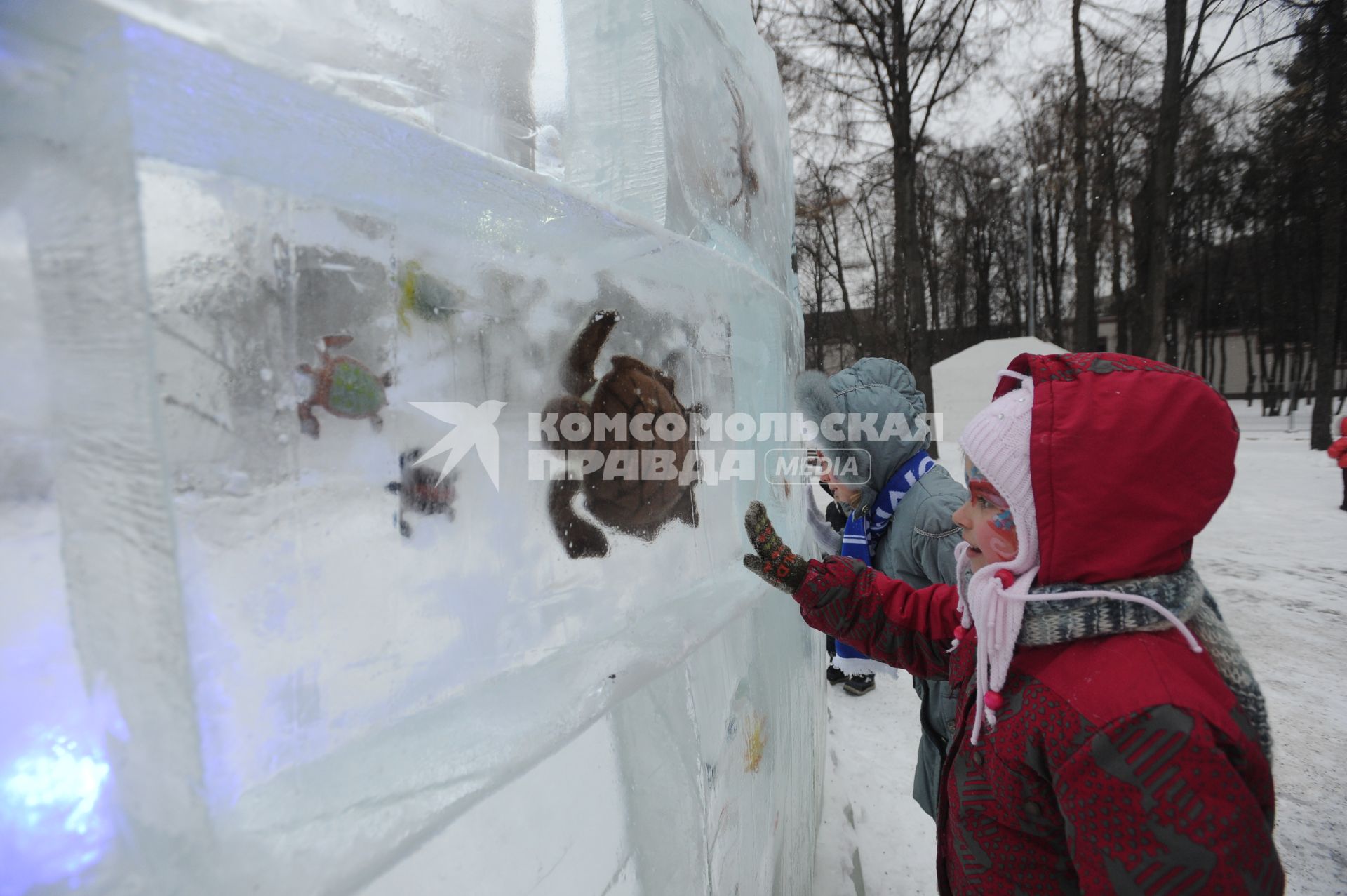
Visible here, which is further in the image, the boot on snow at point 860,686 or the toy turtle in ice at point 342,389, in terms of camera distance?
the boot on snow at point 860,686

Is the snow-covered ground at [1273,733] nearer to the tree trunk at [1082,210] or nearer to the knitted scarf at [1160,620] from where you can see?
the knitted scarf at [1160,620]

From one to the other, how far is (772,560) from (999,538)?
52cm

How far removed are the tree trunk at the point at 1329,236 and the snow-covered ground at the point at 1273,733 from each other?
5.95 m

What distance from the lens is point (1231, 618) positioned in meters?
Answer: 4.36

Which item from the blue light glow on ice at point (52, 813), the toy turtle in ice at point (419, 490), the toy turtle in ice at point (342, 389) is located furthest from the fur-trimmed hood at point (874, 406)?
the blue light glow on ice at point (52, 813)

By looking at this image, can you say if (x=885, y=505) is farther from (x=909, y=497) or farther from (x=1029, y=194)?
(x=1029, y=194)

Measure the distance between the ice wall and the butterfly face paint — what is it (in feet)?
1.73

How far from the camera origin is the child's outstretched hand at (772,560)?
4.96 feet

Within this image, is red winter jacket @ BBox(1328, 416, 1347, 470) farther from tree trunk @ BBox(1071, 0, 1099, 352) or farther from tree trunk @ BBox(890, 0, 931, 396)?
tree trunk @ BBox(1071, 0, 1099, 352)

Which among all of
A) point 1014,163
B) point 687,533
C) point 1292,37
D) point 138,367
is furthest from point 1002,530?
point 1014,163

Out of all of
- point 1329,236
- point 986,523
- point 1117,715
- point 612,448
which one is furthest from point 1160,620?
point 1329,236

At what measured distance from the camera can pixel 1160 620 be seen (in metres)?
0.92

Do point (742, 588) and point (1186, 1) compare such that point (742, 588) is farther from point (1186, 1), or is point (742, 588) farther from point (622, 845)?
point (1186, 1)

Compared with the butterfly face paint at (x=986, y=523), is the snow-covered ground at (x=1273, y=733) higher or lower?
lower
